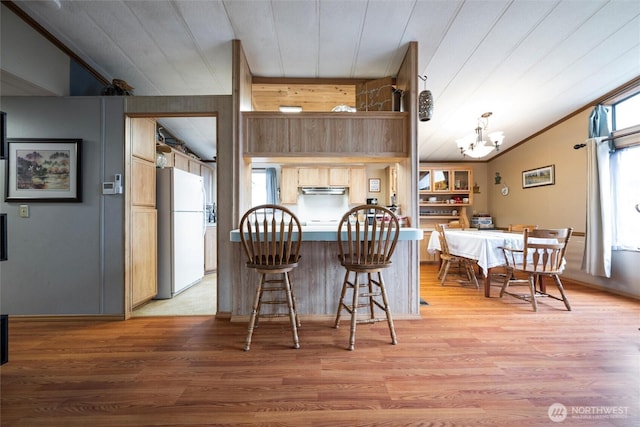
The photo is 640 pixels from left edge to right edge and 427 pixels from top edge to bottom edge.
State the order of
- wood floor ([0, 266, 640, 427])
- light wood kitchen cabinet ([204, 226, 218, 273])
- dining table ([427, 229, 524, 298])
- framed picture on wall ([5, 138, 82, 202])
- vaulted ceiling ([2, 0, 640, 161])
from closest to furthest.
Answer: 1. wood floor ([0, 266, 640, 427])
2. vaulted ceiling ([2, 0, 640, 161])
3. framed picture on wall ([5, 138, 82, 202])
4. dining table ([427, 229, 524, 298])
5. light wood kitchen cabinet ([204, 226, 218, 273])

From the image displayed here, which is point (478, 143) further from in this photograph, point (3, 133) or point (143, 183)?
point (3, 133)

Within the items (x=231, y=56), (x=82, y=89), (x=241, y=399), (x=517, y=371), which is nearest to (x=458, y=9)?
(x=231, y=56)

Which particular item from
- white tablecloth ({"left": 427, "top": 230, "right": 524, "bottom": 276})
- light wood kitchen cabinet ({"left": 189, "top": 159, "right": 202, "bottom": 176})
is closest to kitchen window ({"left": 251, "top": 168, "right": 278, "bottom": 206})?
light wood kitchen cabinet ({"left": 189, "top": 159, "right": 202, "bottom": 176})

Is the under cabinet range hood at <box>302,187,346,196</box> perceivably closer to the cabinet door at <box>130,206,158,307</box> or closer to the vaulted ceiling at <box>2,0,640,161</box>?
the vaulted ceiling at <box>2,0,640,161</box>

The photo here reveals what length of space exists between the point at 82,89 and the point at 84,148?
1.98 feet

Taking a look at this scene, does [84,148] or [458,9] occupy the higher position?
[458,9]

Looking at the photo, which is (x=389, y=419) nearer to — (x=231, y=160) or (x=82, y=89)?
(x=231, y=160)

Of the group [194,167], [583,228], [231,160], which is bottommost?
[583,228]

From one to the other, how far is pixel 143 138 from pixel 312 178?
8.97ft

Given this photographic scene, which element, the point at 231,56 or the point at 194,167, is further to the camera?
the point at 194,167

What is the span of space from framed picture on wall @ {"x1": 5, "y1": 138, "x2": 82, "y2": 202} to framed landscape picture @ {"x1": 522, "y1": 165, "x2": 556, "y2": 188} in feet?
20.2

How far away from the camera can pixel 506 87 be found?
310 cm

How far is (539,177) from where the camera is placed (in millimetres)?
4320

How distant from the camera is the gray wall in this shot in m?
2.29
